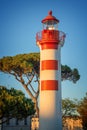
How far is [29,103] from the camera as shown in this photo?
40.7 metres

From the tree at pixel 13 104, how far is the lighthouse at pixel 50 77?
564 cm

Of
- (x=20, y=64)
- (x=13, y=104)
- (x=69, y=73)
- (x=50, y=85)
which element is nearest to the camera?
(x=50, y=85)

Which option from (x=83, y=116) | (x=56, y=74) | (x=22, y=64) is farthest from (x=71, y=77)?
(x=56, y=74)

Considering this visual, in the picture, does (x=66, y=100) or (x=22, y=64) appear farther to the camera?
(x=66, y=100)

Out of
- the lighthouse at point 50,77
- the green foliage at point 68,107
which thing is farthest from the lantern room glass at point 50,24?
the green foliage at point 68,107

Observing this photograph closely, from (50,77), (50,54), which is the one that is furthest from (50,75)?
(50,54)

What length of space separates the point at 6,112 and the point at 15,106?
1.23 metres

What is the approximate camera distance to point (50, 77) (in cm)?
3288

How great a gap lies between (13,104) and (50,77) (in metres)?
7.06

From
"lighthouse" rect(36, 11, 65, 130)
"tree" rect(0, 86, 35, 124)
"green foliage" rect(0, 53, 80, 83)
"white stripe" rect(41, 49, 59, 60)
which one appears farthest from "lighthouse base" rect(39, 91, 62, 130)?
"green foliage" rect(0, 53, 80, 83)

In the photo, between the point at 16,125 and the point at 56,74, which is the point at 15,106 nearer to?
the point at 56,74

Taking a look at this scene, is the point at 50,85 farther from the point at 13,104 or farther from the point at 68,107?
the point at 68,107

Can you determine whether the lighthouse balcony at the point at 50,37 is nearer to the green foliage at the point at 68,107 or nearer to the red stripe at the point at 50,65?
the red stripe at the point at 50,65

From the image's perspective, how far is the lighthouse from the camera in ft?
106
